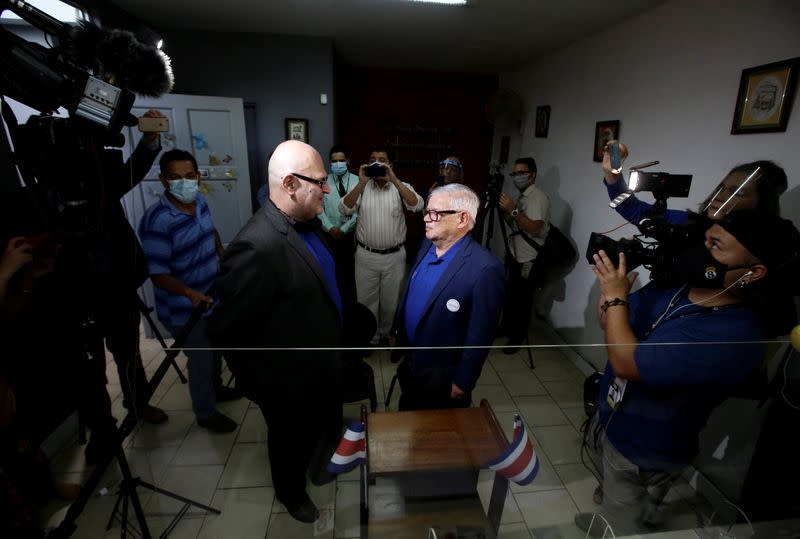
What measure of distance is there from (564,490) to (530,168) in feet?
7.64

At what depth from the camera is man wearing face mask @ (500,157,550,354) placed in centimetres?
286

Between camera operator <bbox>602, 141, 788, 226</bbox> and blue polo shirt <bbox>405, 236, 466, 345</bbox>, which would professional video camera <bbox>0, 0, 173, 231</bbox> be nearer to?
blue polo shirt <bbox>405, 236, 466, 345</bbox>

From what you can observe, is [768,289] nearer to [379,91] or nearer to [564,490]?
[564,490]

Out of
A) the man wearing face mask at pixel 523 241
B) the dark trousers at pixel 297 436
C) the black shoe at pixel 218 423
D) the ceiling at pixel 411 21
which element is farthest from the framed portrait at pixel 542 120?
the black shoe at pixel 218 423

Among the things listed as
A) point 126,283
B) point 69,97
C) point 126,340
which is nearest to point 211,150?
point 126,283

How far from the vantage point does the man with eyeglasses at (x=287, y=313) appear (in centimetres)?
125

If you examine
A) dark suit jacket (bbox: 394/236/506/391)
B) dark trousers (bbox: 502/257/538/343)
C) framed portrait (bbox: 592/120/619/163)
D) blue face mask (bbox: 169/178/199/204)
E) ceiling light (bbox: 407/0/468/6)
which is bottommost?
dark trousers (bbox: 502/257/538/343)

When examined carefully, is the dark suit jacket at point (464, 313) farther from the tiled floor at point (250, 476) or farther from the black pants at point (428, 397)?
the tiled floor at point (250, 476)

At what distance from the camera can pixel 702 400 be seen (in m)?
1.22

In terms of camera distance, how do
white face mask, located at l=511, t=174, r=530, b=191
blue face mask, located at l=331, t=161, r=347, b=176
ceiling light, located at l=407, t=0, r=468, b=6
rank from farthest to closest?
1. blue face mask, located at l=331, t=161, r=347, b=176
2. white face mask, located at l=511, t=174, r=530, b=191
3. ceiling light, located at l=407, t=0, r=468, b=6

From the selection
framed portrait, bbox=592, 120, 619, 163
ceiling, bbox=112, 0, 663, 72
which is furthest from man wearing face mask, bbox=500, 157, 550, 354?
ceiling, bbox=112, 0, 663, 72

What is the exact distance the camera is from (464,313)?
1525 mm

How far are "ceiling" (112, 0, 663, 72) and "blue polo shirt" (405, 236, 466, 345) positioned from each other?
181cm

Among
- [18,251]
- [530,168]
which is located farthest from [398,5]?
[18,251]
